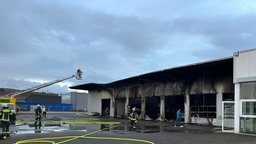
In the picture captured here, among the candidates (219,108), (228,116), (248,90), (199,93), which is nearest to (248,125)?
(248,90)

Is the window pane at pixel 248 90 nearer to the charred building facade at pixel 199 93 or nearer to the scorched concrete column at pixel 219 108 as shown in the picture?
the charred building facade at pixel 199 93

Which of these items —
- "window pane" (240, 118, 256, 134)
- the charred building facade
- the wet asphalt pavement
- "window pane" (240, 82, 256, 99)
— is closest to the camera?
the wet asphalt pavement

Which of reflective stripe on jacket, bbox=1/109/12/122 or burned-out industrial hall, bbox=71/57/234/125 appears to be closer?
reflective stripe on jacket, bbox=1/109/12/122

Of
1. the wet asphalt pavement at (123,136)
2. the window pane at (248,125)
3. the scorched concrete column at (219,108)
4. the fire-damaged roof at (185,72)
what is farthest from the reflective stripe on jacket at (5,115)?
the scorched concrete column at (219,108)

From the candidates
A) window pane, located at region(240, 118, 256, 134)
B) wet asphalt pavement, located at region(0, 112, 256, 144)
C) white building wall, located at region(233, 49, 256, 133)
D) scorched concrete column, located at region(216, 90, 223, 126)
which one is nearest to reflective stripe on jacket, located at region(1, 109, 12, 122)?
wet asphalt pavement, located at region(0, 112, 256, 144)

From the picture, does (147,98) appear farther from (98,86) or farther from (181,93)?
(98,86)

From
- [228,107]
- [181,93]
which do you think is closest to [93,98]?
[181,93]

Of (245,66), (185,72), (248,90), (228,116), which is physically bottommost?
(228,116)

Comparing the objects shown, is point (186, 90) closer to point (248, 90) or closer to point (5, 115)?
point (248, 90)

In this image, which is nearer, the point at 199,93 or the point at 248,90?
the point at 248,90

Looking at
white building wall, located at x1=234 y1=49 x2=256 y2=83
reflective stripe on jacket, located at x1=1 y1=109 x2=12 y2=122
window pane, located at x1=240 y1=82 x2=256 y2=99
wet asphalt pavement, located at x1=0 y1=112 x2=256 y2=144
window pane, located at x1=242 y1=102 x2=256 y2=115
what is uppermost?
white building wall, located at x1=234 y1=49 x2=256 y2=83

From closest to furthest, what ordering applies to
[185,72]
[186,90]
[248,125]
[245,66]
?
[248,125], [245,66], [185,72], [186,90]

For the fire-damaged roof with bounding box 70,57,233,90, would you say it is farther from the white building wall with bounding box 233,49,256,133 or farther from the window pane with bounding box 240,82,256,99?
the window pane with bounding box 240,82,256,99

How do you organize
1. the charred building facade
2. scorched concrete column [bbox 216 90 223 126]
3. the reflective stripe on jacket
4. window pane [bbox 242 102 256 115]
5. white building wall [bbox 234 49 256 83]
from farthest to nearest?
scorched concrete column [bbox 216 90 223 126] < the charred building facade < white building wall [bbox 234 49 256 83] < window pane [bbox 242 102 256 115] < the reflective stripe on jacket
